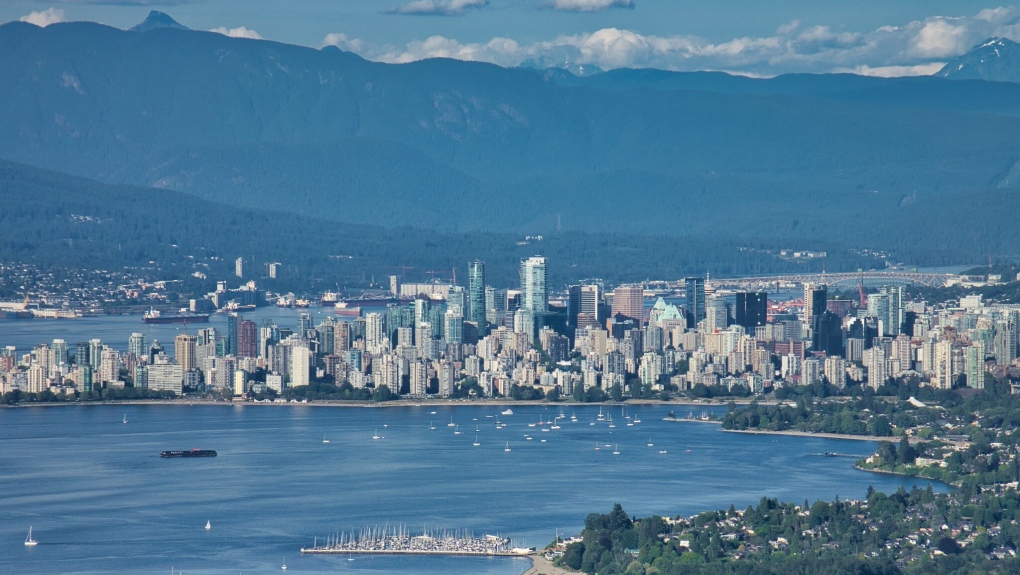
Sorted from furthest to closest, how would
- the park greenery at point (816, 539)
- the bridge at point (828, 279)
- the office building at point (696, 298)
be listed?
the bridge at point (828, 279), the office building at point (696, 298), the park greenery at point (816, 539)

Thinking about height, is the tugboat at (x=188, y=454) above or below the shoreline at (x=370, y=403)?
below

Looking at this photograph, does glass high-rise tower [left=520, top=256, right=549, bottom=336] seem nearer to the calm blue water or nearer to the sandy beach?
the calm blue water

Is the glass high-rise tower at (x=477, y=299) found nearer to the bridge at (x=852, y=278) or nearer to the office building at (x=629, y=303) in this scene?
the office building at (x=629, y=303)

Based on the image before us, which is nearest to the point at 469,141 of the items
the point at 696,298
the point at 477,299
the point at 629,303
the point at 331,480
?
the point at 696,298

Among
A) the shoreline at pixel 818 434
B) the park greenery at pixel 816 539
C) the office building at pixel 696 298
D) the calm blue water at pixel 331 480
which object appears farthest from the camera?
the office building at pixel 696 298

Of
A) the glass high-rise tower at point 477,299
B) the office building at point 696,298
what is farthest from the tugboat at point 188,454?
the office building at point 696,298

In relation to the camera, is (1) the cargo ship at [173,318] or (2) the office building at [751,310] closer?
(2) the office building at [751,310]
